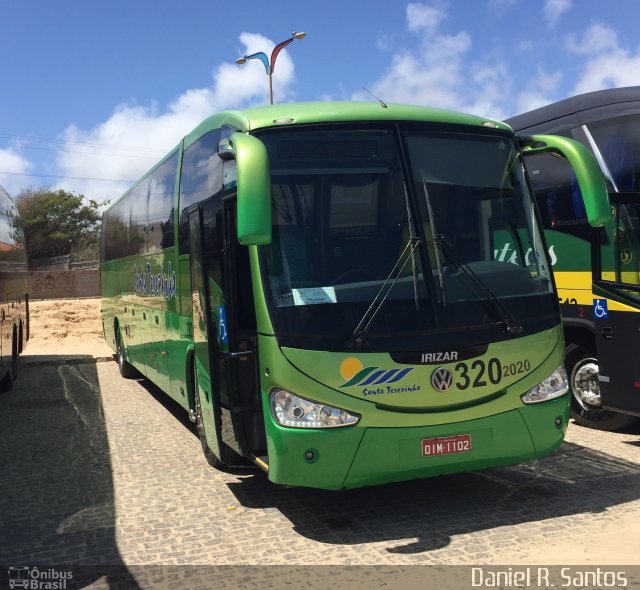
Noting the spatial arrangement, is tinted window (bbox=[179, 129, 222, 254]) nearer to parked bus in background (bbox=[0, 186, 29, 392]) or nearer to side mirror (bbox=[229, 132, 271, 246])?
side mirror (bbox=[229, 132, 271, 246])

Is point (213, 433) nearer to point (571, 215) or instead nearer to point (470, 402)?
point (470, 402)

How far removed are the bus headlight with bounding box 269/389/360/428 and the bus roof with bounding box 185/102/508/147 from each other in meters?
2.01

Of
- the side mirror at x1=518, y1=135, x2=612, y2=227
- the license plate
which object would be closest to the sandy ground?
the license plate

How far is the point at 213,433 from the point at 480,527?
2.35 meters

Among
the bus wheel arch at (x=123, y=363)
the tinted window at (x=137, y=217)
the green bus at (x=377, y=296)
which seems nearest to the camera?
the green bus at (x=377, y=296)

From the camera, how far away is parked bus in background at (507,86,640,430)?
694cm

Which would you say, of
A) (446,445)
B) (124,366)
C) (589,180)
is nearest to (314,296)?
(446,445)

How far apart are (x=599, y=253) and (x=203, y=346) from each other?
3.91 metres

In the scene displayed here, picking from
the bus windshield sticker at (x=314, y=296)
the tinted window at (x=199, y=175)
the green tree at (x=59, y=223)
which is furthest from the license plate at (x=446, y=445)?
the green tree at (x=59, y=223)

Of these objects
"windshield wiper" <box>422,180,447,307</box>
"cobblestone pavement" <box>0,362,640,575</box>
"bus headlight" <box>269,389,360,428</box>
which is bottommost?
"cobblestone pavement" <box>0,362,640,575</box>

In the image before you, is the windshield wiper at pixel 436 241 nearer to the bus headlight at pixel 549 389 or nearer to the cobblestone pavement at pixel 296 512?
the bus headlight at pixel 549 389

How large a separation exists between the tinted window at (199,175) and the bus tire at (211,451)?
154 centimetres

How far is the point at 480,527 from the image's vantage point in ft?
16.3

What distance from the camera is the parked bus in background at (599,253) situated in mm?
6941
